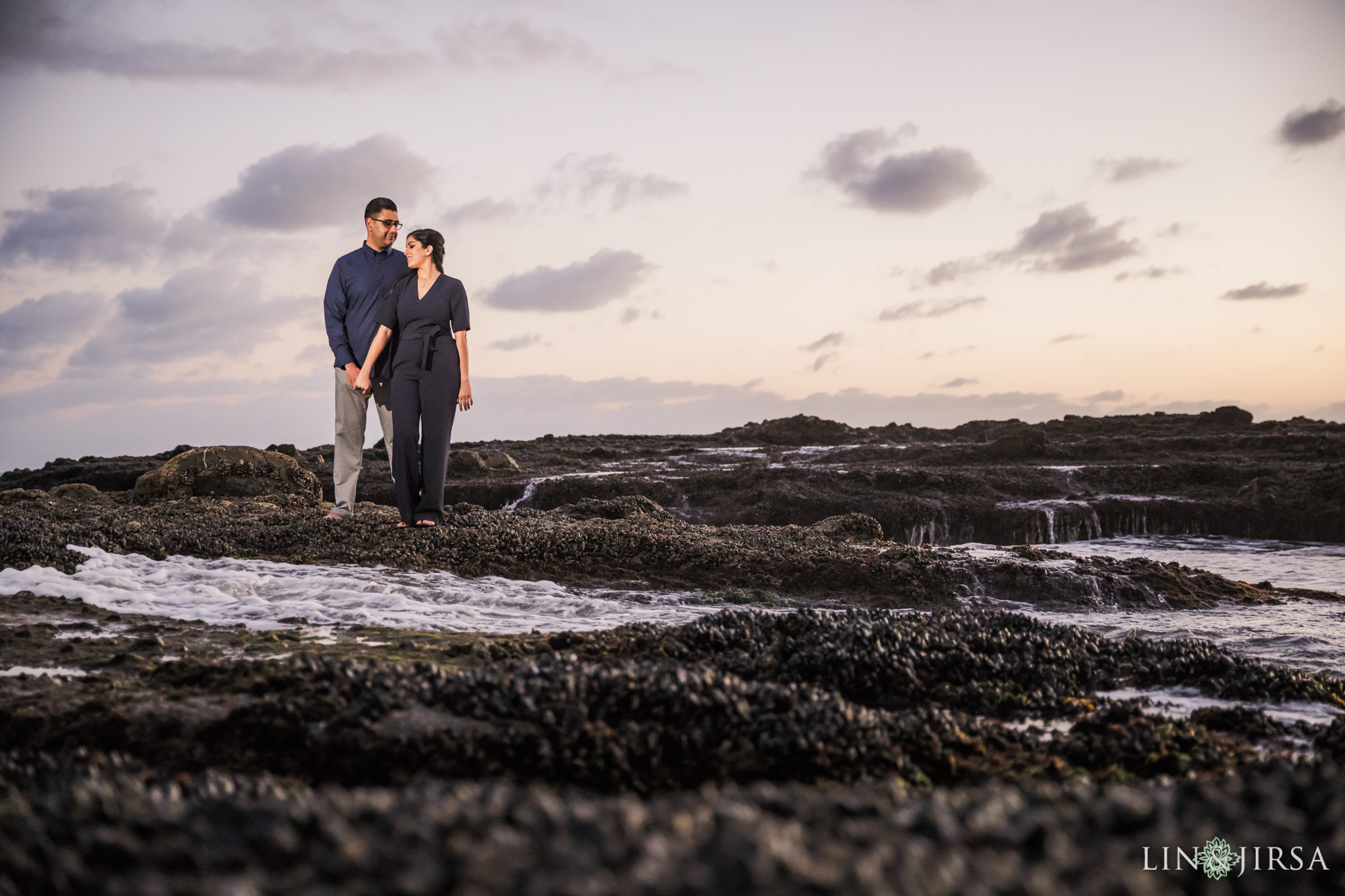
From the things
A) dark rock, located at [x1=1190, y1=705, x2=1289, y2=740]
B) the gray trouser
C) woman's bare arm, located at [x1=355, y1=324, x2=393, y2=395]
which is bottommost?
dark rock, located at [x1=1190, y1=705, x2=1289, y2=740]

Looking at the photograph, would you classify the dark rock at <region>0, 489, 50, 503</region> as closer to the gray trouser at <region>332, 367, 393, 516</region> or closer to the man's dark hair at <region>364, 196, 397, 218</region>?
the gray trouser at <region>332, 367, 393, 516</region>

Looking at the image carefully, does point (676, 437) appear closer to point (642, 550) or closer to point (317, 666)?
point (642, 550)

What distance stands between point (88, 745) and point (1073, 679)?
18.6 feet

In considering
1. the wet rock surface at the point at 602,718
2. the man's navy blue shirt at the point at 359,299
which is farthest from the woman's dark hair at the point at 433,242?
the wet rock surface at the point at 602,718

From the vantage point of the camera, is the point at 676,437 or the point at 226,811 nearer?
the point at 226,811

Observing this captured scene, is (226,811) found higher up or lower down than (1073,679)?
higher up

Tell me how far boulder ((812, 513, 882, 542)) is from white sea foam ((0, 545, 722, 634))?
527cm

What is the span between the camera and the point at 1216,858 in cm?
199

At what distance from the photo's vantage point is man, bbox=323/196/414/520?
37.5 ft

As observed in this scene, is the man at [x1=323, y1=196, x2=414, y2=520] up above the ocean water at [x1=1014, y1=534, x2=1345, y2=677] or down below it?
above

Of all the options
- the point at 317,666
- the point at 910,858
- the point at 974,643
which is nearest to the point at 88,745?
the point at 317,666

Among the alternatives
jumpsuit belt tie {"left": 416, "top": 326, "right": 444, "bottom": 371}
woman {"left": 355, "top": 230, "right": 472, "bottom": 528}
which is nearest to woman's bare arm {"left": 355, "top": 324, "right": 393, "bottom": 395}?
woman {"left": 355, "top": 230, "right": 472, "bottom": 528}

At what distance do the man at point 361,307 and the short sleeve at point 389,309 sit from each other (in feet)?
1.10

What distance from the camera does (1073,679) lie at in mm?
5523
